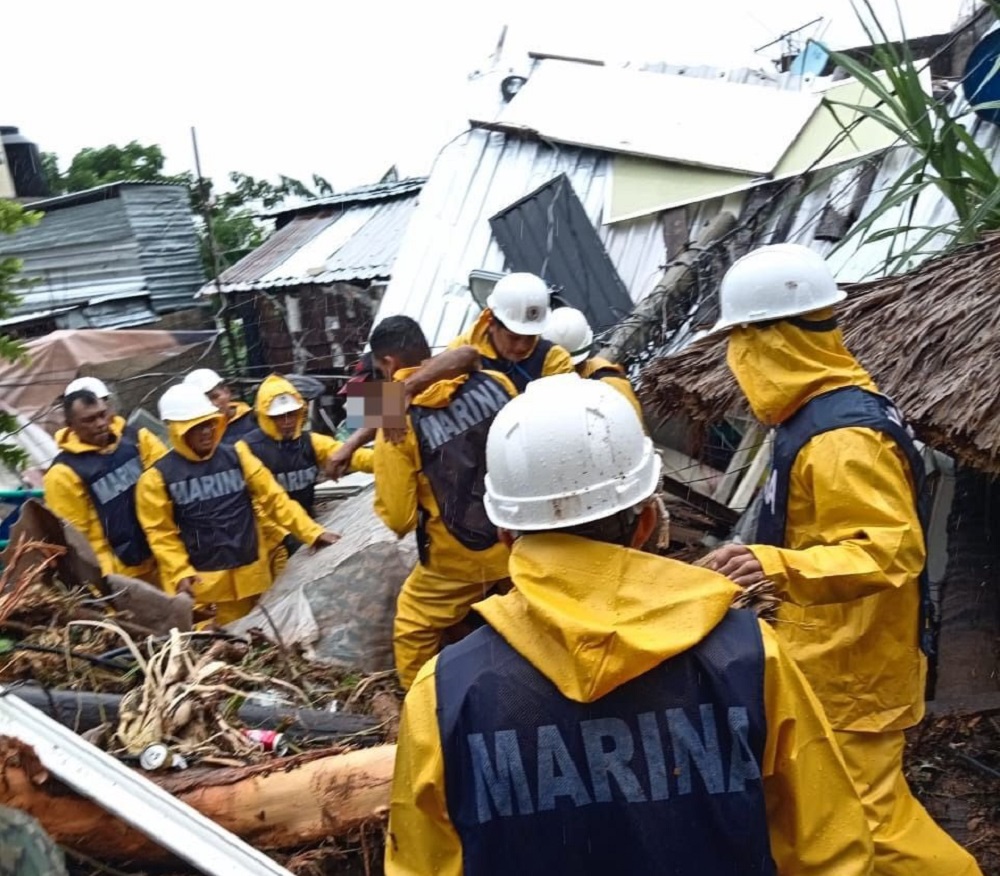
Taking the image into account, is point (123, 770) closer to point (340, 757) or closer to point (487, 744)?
point (340, 757)

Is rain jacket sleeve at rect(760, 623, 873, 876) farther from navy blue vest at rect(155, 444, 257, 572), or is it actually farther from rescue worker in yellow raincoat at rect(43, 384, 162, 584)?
rescue worker in yellow raincoat at rect(43, 384, 162, 584)

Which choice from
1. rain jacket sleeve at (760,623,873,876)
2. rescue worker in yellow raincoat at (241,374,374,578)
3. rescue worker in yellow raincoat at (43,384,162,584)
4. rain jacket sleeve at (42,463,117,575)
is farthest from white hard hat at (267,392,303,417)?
rain jacket sleeve at (760,623,873,876)

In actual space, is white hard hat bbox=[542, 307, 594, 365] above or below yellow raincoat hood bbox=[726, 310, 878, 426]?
below

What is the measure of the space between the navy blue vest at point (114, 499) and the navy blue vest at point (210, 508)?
0.33m

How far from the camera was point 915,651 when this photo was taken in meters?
2.98

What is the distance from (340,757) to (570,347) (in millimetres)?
3431

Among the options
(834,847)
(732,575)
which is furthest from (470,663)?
A: (732,575)

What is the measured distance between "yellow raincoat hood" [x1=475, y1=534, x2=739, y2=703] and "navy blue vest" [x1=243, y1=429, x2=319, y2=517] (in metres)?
4.70

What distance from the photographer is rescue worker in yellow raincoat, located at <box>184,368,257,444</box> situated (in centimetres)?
631

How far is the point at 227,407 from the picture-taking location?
6.70 m

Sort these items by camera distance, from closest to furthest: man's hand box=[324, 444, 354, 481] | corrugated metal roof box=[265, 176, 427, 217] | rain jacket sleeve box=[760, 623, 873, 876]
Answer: rain jacket sleeve box=[760, 623, 873, 876] < man's hand box=[324, 444, 354, 481] < corrugated metal roof box=[265, 176, 427, 217]

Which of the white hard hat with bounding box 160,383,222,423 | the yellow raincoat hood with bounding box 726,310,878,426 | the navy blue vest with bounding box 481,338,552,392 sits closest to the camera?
the yellow raincoat hood with bounding box 726,310,878,426

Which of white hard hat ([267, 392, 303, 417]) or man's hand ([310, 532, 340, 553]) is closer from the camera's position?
man's hand ([310, 532, 340, 553])

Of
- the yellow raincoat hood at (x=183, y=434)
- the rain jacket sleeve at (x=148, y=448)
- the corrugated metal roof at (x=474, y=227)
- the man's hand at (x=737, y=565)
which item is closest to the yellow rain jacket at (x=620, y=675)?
the man's hand at (x=737, y=565)
